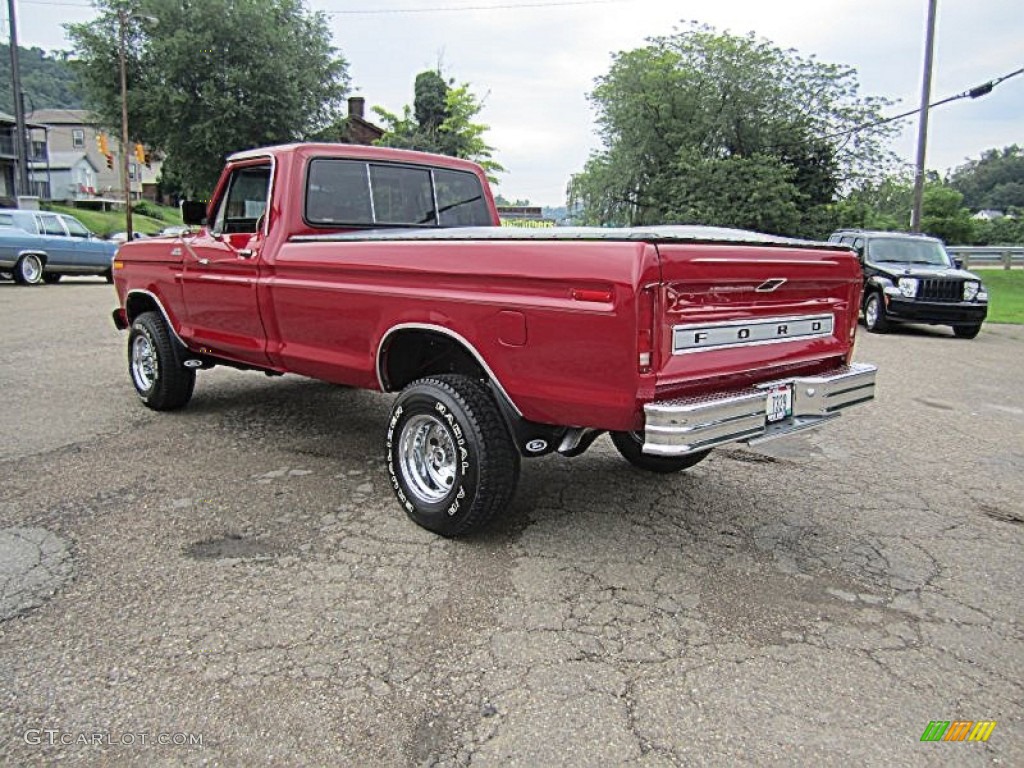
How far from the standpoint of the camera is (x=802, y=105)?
99.1 ft

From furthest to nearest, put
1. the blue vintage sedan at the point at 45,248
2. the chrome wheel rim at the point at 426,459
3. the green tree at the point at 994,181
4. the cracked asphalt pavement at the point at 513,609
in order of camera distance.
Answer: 1. the green tree at the point at 994,181
2. the blue vintage sedan at the point at 45,248
3. the chrome wheel rim at the point at 426,459
4. the cracked asphalt pavement at the point at 513,609

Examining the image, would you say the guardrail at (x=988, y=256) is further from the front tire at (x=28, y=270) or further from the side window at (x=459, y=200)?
the front tire at (x=28, y=270)

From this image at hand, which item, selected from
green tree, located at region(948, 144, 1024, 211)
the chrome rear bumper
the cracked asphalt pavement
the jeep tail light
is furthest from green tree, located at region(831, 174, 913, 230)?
green tree, located at region(948, 144, 1024, 211)

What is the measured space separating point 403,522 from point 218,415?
288cm

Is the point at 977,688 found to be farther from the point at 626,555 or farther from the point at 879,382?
the point at 879,382

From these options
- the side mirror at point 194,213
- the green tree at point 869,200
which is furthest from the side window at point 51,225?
the green tree at point 869,200

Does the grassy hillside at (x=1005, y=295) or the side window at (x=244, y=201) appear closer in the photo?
the side window at (x=244, y=201)

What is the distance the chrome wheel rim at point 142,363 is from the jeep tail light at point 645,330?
4676 millimetres

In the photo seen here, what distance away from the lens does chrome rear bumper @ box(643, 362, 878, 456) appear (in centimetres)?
301

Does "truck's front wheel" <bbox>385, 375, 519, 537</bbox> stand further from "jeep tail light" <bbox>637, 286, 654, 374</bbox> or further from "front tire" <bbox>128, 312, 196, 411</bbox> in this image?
"front tire" <bbox>128, 312, 196, 411</bbox>

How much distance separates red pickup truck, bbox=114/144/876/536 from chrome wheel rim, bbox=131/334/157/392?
1151 millimetres

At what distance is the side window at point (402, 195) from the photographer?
524cm

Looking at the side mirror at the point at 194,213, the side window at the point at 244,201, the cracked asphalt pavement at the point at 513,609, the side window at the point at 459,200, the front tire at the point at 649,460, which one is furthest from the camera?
the side mirror at the point at 194,213

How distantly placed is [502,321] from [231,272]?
253cm
